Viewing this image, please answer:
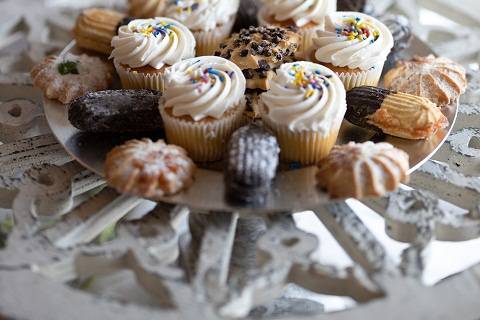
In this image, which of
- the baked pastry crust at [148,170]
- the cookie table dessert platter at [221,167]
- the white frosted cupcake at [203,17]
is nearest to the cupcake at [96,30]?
→ the white frosted cupcake at [203,17]

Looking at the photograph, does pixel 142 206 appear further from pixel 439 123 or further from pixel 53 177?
pixel 439 123

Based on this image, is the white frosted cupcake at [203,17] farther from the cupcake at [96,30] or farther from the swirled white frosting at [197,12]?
the cupcake at [96,30]

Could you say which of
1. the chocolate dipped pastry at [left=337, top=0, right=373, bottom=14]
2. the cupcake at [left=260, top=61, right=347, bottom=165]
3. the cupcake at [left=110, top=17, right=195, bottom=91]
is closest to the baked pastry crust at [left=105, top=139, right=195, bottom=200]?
the cupcake at [left=260, top=61, right=347, bottom=165]

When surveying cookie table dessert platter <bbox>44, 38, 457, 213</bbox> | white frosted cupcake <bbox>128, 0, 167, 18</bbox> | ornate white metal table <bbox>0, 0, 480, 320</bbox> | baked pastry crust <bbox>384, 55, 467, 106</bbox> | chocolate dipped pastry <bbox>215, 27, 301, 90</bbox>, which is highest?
chocolate dipped pastry <bbox>215, 27, 301, 90</bbox>

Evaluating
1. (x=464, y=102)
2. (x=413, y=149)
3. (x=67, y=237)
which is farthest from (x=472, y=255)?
(x=67, y=237)

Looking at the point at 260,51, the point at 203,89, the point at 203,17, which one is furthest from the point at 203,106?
the point at 203,17

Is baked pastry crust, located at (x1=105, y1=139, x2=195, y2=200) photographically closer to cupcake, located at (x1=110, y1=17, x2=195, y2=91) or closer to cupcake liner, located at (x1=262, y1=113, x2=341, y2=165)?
cupcake liner, located at (x1=262, y1=113, x2=341, y2=165)

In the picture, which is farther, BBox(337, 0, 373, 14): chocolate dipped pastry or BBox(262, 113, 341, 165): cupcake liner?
BBox(337, 0, 373, 14): chocolate dipped pastry
